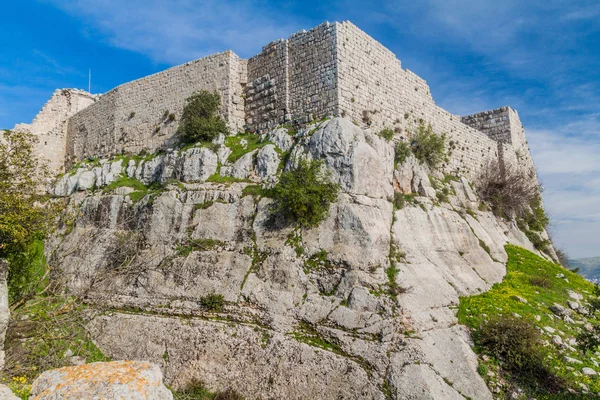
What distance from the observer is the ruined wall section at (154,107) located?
1861 cm

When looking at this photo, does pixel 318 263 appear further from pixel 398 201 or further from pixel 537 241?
pixel 537 241

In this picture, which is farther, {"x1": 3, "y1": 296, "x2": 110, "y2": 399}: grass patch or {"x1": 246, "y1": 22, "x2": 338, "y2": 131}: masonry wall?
{"x1": 246, "y1": 22, "x2": 338, "y2": 131}: masonry wall

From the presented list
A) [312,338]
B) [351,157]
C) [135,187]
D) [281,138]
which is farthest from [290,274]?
[135,187]

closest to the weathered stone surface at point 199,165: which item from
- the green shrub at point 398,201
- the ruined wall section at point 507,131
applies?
the green shrub at point 398,201

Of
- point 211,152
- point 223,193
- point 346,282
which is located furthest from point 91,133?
point 346,282

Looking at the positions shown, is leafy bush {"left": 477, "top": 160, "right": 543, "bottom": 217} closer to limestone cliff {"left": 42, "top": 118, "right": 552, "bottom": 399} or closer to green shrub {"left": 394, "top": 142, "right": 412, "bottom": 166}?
limestone cliff {"left": 42, "top": 118, "right": 552, "bottom": 399}

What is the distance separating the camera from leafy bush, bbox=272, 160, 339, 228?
507 inches

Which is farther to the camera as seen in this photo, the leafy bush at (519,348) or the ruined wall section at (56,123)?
the ruined wall section at (56,123)

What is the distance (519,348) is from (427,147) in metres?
10.1

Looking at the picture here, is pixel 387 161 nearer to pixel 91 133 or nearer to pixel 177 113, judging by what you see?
pixel 177 113

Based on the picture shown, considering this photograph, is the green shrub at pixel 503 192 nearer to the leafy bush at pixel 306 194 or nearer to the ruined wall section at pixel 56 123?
the leafy bush at pixel 306 194

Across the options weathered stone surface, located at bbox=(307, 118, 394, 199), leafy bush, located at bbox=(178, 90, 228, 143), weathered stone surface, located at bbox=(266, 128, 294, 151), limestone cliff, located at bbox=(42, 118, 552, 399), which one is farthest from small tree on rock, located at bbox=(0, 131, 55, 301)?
weathered stone surface, located at bbox=(307, 118, 394, 199)

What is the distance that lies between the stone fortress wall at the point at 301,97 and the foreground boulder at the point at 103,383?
12.9 meters

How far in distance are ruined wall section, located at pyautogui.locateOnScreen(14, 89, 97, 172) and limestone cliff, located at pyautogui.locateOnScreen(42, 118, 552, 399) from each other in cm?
1114
